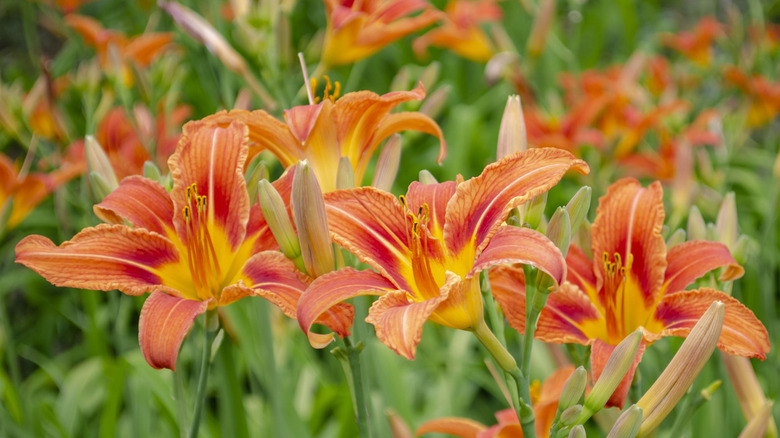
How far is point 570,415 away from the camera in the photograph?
0.75 meters

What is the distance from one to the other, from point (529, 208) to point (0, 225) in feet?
4.05

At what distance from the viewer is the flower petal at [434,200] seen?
82 cm

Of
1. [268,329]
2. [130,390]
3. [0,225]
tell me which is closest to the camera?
[268,329]

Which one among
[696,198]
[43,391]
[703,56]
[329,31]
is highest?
[703,56]

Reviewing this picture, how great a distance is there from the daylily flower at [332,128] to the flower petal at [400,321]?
26cm

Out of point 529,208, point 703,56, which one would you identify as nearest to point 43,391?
point 529,208

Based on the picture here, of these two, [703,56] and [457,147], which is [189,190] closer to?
[457,147]

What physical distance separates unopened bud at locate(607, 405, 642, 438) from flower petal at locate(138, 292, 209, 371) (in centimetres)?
49

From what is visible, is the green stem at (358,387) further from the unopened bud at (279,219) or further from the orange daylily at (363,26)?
the orange daylily at (363,26)

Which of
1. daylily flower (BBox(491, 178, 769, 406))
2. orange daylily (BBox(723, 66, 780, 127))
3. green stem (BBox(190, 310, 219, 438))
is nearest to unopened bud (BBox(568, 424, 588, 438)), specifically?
daylily flower (BBox(491, 178, 769, 406))

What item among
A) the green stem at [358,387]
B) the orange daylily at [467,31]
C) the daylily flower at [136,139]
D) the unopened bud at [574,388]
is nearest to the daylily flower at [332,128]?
the green stem at [358,387]

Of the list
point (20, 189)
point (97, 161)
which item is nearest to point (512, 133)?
point (97, 161)

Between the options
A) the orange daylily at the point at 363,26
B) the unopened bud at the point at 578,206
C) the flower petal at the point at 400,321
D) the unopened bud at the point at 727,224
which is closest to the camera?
the flower petal at the point at 400,321

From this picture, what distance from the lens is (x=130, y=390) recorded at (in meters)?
1.71
